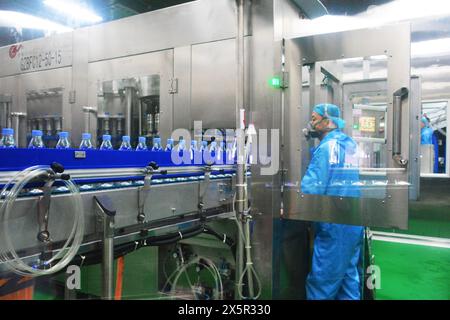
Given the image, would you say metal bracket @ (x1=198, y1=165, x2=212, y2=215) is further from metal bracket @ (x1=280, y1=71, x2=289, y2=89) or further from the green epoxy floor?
the green epoxy floor

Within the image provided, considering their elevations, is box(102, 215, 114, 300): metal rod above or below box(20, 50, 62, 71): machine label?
below

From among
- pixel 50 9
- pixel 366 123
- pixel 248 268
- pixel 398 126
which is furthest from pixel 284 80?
pixel 50 9

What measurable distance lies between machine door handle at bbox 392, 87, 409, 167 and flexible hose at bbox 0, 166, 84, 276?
1484 millimetres

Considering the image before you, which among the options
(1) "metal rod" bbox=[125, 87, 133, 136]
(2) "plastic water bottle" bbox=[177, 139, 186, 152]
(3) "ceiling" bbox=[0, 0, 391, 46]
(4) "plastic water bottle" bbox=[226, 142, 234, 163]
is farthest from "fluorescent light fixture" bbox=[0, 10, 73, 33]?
(4) "plastic water bottle" bbox=[226, 142, 234, 163]

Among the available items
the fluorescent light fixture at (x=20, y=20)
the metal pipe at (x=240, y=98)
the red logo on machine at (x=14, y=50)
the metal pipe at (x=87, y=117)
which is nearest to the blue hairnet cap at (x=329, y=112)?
the metal pipe at (x=240, y=98)

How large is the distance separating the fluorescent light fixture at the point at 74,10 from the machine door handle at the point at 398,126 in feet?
11.2

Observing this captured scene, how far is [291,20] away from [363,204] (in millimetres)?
1256

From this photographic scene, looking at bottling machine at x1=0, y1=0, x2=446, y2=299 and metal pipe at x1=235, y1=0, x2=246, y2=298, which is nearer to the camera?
bottling machine at x1=0, y1=0, x2=446, y2=299

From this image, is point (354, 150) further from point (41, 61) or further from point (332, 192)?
point (41, 61)

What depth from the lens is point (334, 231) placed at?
2.11 m

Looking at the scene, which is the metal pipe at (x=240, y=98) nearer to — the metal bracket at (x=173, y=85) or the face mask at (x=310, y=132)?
the face mask at (x=310, y=132)

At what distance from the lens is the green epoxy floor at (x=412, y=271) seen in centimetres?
244

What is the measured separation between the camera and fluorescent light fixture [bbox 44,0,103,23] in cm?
A: 351

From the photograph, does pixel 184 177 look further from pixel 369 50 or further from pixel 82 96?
pixel 82 96
